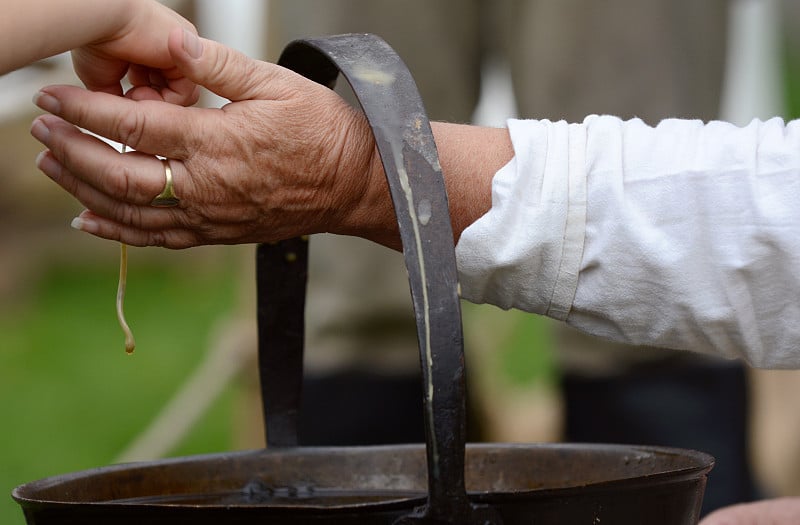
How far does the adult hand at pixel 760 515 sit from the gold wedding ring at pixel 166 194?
72 centimetres

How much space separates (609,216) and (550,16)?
4.23 ft

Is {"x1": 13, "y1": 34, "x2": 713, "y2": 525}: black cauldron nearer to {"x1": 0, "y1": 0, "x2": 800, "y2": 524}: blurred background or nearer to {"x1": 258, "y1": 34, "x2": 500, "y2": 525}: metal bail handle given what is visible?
{"x1": 258, "y1": 34, "x2": 500, "y2": 525}: metal bail handle

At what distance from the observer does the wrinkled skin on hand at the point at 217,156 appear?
41.8 inches

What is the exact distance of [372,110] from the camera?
1003 millimetres

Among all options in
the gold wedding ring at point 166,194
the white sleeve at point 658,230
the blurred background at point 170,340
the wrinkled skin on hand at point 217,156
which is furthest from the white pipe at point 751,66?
the gold wedding ring at point 166,194

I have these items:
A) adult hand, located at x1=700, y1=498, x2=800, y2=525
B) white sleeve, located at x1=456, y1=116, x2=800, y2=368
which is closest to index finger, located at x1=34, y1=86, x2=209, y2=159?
white sleeve, located at x1=456, y1=116, x2=800, y2=368

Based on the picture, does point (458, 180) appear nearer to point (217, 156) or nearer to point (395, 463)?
point (217, 156)

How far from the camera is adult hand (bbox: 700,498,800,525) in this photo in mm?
1301

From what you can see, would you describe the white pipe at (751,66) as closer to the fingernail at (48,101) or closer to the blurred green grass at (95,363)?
the blurred green grass at (95,363)

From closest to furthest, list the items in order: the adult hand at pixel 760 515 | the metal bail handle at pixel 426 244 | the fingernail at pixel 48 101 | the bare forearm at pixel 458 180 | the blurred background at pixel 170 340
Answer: the metal bail handle at pixel 426 244 → the fingernail at pixel 48 101 → the bare forearm at pixel 458 180 → the adult hand at pixel 760 515 → the blurred background at pixel 170 340

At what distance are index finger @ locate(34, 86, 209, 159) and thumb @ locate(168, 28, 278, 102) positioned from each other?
37 mm

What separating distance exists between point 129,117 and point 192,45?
0.31ft

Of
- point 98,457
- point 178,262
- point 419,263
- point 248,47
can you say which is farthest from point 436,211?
point 178,262

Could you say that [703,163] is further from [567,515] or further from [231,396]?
[231,396]
